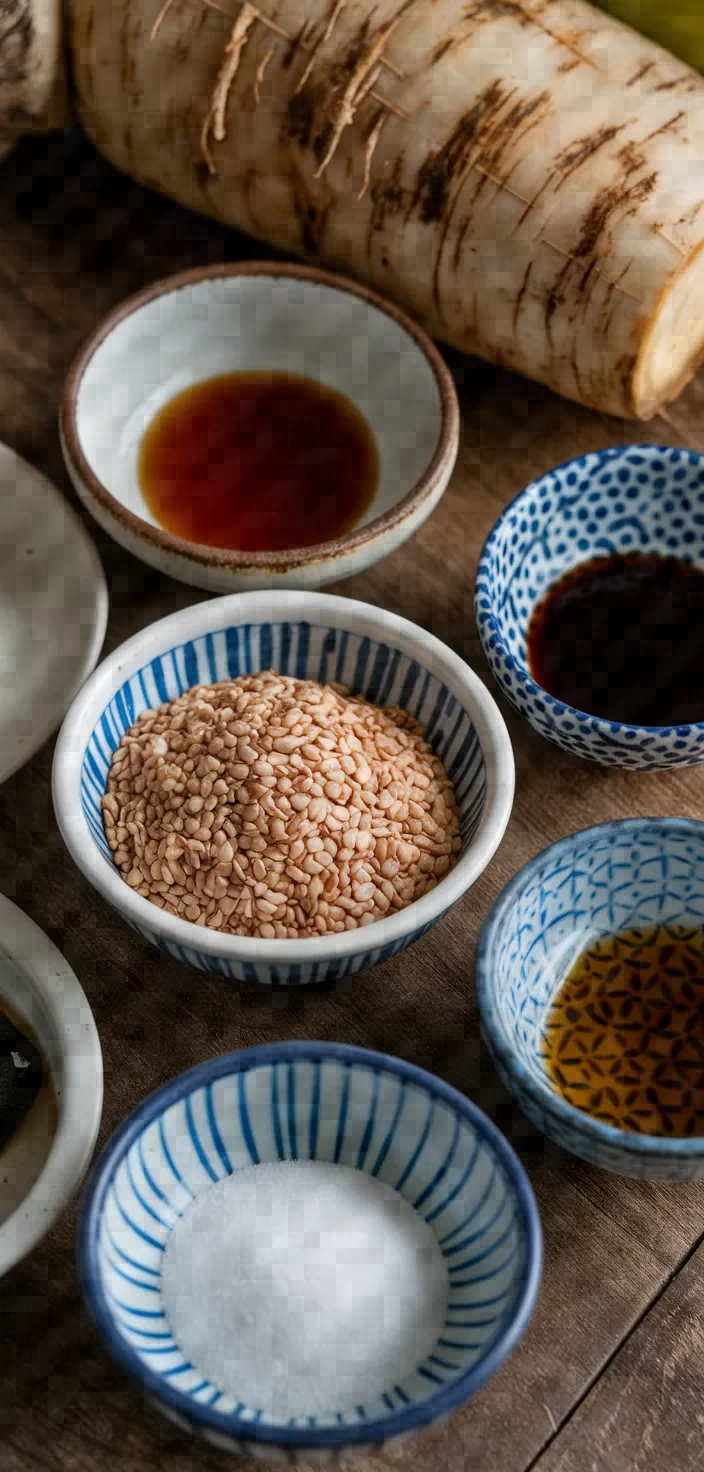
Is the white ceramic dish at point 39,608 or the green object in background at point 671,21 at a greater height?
the green object in background at point 671,21

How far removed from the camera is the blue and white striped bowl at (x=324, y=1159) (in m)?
1.09

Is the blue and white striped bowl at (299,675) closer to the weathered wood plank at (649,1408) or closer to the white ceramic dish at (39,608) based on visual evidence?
the white ceramic dish at (39,608)

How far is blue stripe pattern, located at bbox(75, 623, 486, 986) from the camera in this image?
1.50 meters

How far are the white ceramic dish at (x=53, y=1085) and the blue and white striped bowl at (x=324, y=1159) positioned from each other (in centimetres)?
10

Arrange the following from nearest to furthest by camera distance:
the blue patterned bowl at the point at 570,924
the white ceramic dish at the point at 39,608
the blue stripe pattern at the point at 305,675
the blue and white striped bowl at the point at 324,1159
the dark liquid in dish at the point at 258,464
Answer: the blue and white striped bowl at the point at 324,1159
the blue patterned bowl at the point at 570,924
the blue stripe pattern at the point at 305,675
the white ceramic dish at the point at 39,608
the dark liquid in dish at the point at 258,464

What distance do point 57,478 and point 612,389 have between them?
2.49 ft

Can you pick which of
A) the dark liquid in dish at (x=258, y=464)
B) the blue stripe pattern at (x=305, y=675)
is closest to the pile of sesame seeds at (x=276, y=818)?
the blue stripe pattern at (x=305, y=675)

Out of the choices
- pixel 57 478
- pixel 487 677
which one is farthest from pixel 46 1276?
pixel 57 478

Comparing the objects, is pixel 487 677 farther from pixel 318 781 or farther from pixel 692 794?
pixel 318 781

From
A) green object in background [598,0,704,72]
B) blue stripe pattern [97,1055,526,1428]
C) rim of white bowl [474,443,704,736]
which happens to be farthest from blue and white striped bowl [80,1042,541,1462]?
green object in background [598,0,704,72]

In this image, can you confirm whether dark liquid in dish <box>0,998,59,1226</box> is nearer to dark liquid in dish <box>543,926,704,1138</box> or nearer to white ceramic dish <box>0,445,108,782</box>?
white ceramic dish <box>0,445,108,782</box>

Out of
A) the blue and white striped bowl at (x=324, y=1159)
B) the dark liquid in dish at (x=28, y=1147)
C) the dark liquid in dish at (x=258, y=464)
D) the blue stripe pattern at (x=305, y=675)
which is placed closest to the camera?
the blue and white striped bowl at (x=324, y=1159)

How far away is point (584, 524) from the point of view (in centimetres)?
180

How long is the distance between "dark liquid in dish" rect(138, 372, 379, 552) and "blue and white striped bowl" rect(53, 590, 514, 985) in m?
0.21
